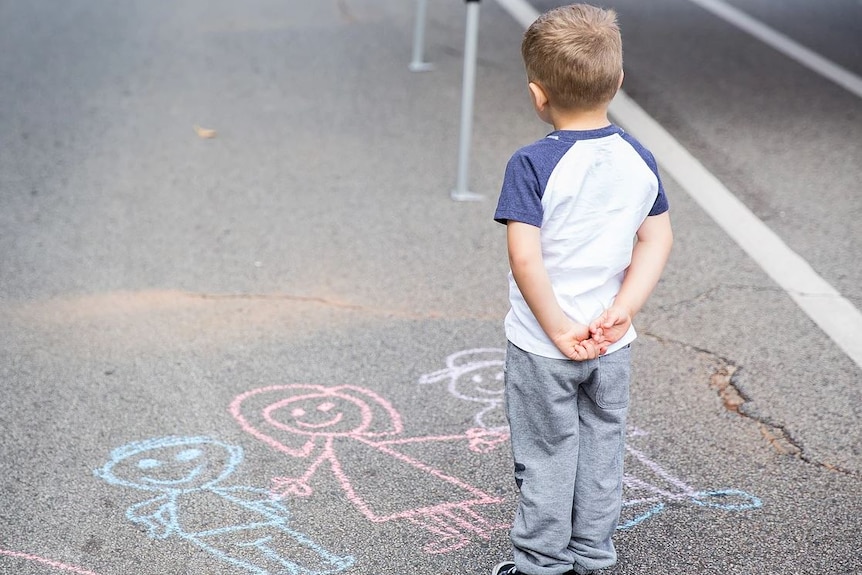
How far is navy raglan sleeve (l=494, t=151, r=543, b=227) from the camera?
2580mm

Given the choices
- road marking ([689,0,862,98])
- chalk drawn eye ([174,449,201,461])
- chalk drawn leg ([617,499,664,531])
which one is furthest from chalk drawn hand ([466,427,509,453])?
road marking ([689,0,862,98])

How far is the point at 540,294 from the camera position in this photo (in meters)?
2.62

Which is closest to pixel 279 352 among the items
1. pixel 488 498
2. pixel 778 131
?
pixel 488 498

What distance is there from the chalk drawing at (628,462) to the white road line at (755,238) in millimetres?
1297

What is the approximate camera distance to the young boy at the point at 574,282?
2580 mm

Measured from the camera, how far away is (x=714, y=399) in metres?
4.11

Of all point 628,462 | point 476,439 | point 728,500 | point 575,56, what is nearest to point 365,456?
point 476,439

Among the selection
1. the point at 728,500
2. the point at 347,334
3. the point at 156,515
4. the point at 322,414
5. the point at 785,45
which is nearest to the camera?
the point at 156,515

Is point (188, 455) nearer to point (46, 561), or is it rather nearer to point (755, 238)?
point (46, 561)

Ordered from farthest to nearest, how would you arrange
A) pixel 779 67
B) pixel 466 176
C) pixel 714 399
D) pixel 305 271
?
pixel 779 67 < pixel 466 176 < pixel 305 271 < pixel 714 399

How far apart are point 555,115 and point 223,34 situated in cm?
852

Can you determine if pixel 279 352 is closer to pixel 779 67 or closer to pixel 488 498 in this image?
pixel 488 498

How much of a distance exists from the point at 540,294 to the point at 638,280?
288 millimetres

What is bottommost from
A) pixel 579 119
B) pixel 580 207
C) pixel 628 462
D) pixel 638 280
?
pixel 628 462
